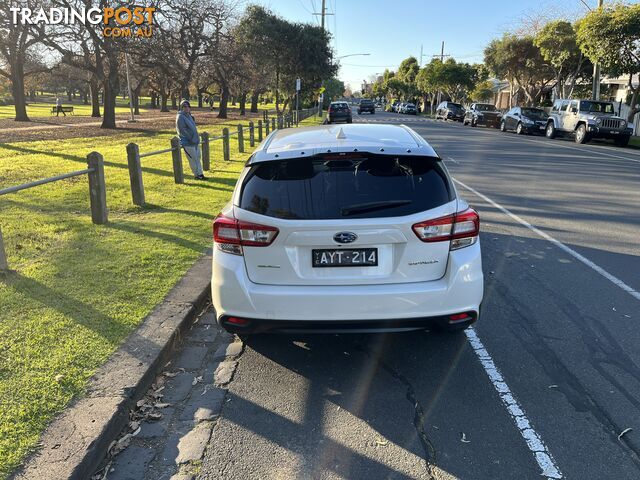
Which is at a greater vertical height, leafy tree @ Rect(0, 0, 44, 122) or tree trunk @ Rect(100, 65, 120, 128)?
leafy tree @ Rect(0, 0, 44, 122)

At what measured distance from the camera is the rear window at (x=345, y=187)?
3365 mm

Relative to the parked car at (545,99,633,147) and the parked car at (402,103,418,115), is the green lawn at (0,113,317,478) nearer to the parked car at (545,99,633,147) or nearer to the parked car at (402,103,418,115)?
the parked car at (545,99,633,147)

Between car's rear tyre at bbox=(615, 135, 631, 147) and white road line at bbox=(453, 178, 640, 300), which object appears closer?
white road line at bbox=(453, 178, 640, 300)

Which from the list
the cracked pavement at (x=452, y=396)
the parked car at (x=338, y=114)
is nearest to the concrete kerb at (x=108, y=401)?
the cracked pavement at (x=452, y=396)

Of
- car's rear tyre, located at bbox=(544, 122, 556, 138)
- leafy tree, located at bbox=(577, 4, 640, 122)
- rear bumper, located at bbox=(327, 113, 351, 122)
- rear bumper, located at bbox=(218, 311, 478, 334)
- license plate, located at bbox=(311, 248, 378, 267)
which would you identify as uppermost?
leafy tree, located at bbox=(577, 4, 640, 122)

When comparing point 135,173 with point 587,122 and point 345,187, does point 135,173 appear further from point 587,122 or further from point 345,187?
point 587,122

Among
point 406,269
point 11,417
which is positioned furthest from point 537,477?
point 11,417

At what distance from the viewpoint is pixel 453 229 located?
3.44 meters

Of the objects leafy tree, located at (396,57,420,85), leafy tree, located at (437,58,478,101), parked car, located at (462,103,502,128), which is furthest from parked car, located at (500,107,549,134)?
leafy tree, located at (396,57,420,85)

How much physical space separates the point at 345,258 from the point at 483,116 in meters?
38.1

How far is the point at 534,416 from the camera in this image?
321 cm

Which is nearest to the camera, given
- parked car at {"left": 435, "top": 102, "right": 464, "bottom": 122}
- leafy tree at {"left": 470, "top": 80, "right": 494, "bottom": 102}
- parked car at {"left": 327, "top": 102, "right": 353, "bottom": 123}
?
parked car at {"left": 327, "top": 102, "right": 353, "bottom": 123}

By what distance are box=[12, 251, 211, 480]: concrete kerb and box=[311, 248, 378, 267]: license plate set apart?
4.71 feet

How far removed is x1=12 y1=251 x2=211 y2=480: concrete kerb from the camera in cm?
261
